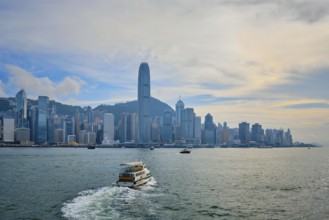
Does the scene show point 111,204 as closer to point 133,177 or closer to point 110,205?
point 110,205

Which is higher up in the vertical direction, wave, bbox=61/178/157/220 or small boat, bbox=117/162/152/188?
small boat, bbox=117/162/152/188

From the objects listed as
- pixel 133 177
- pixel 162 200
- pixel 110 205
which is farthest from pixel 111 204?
pixel 133 177

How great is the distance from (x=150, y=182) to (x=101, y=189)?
52.2 feet

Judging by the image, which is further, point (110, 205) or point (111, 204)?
point (111, 204)

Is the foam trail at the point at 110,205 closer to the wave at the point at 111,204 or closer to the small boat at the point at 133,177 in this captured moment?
the wave at the point at 111,204

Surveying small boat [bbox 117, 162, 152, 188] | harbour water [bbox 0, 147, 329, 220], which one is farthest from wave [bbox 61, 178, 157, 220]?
small boat [bbox 117, 162, 152, 188]

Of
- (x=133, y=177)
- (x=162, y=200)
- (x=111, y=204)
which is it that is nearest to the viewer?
(x=111, y=204)

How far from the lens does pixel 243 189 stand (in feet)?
250

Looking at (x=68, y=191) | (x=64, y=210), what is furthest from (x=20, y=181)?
(x=64, y=210)

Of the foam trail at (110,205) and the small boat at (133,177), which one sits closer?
the foam trail at (110,205)

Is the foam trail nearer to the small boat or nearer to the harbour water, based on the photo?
the harbour water

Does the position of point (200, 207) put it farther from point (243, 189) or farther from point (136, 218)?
point (243, 189)

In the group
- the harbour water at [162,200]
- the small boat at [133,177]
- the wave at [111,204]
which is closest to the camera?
the wave at [111,204]

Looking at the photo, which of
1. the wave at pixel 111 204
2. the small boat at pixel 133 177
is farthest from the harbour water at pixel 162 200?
Result: the small boat at pixel 133 177
